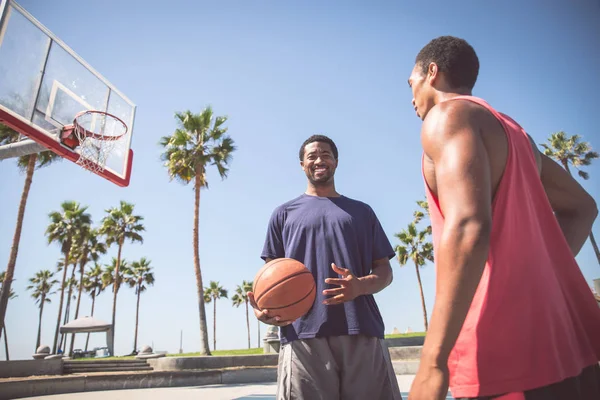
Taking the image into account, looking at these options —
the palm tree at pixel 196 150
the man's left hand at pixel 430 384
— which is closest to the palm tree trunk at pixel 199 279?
the palm tree at pixel 196 150

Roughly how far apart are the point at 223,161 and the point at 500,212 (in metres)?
19.4

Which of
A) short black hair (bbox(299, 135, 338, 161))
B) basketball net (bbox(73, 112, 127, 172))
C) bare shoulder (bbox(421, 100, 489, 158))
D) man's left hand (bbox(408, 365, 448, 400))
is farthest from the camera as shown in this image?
basketball net (bbox(73, 112, 127, 172))

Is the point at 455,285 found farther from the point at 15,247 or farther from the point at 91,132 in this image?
the point at 15,247

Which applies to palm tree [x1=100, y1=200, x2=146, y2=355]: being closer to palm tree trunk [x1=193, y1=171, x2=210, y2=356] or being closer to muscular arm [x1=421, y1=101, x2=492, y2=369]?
palm tree trunk [x1=193, y1=171, x2=210, y2=356]

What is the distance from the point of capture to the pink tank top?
1.10 meters

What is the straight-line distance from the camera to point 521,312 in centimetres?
114

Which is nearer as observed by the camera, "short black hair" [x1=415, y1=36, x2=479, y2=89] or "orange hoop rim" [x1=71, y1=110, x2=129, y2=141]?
"short black hair" [x1=415, y1=36, x2=479, y2=89]

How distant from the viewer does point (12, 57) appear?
293 inches

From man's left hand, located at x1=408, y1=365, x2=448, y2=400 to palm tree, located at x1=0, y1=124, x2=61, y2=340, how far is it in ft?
59.7

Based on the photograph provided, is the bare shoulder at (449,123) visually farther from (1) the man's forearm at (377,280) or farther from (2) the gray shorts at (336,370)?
(2) the gray shorts at (336,370)

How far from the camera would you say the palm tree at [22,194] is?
1528 centimetres

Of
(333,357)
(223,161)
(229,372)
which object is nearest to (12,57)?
(333,357)

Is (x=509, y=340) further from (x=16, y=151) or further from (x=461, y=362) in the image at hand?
(x=16, y=151)

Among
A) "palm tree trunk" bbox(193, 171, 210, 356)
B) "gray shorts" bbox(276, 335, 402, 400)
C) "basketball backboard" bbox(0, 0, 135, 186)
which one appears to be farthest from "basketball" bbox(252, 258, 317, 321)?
"palm tree trunk" bbox(193, 171, 210, 356)
